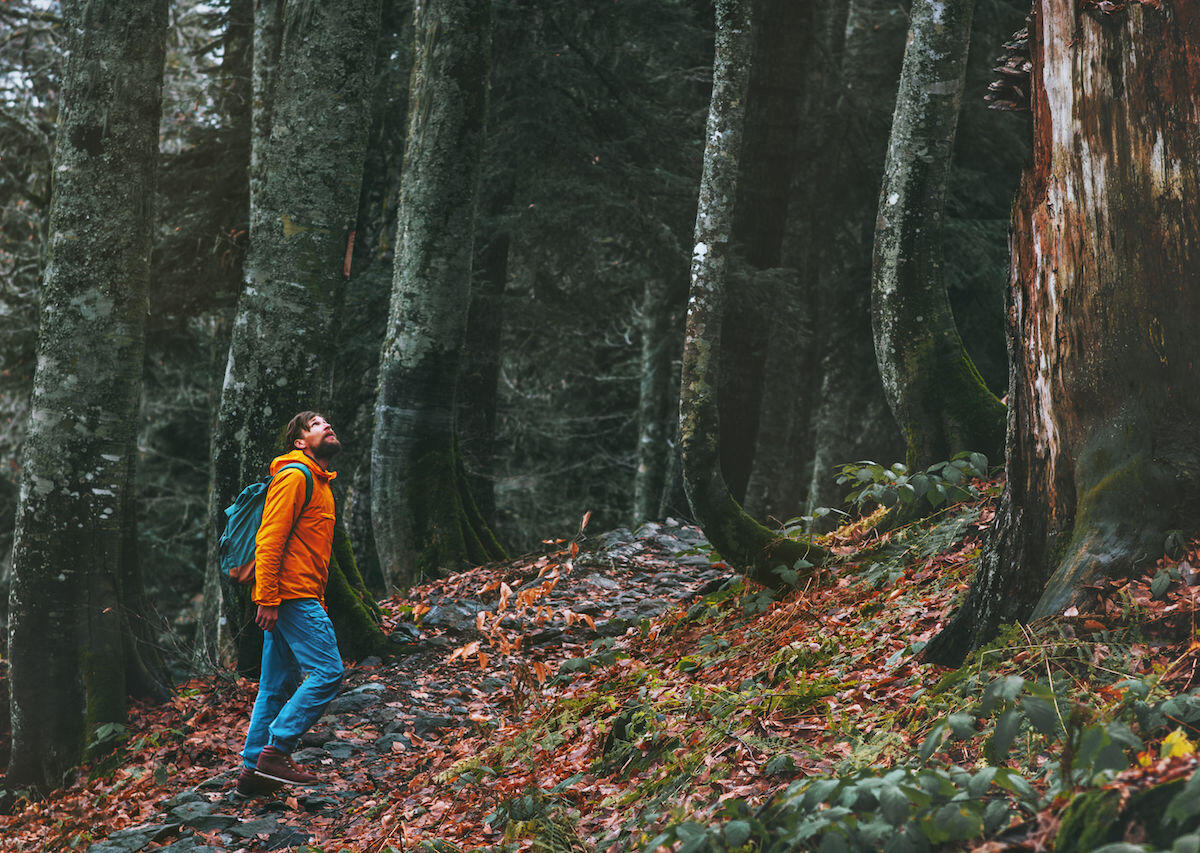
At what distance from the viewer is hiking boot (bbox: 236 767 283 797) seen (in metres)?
6.01

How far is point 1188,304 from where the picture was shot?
415 centimetres

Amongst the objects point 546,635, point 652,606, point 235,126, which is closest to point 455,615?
point 546,635

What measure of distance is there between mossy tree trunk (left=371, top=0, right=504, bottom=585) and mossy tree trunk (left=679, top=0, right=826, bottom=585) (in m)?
3.91

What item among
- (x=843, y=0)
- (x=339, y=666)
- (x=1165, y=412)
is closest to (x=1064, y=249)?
(x=1165, y=412)

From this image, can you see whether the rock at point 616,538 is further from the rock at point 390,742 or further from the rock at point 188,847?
the rock at point 188,847

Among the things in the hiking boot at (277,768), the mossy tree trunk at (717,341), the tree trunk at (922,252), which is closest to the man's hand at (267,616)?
the hiking boot at (277,768)

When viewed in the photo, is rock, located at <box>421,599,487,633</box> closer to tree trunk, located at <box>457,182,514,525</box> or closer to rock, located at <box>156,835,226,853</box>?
rock, located at <box>156,835,226,853</box>

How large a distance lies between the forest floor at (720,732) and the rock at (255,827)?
0.7 inches

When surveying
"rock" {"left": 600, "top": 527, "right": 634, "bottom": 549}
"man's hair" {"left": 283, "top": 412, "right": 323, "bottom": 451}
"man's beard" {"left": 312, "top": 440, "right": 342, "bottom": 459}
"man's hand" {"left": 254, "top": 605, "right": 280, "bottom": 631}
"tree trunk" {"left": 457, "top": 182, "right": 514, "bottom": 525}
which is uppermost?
"tree trunk" {"left": 457, "top": 182, "right": 514, "bottom": 525}

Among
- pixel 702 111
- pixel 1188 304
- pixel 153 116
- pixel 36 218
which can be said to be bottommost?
pixel 1188 304

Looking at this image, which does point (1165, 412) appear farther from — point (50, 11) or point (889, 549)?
point (50, 11)

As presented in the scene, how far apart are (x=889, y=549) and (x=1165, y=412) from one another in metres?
3.23

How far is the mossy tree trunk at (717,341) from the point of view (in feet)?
23.3

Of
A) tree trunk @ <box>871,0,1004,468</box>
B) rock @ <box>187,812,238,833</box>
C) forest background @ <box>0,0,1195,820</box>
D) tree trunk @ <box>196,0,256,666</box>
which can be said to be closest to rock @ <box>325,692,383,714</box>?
forest background @ <box>0,0,1195,820</box>
